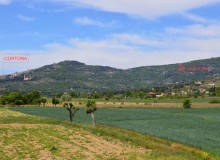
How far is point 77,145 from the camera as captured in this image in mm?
44406

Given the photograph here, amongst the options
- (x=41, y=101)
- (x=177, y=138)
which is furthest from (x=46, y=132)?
(x=41, y=101)

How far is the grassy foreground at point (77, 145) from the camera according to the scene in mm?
38594

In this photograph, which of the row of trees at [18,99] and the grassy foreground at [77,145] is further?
the row of trees at [18,99]

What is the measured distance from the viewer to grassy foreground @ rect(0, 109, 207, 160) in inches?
1519

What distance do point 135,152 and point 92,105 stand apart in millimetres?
27059

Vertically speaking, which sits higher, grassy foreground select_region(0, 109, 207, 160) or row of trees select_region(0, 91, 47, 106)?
row of trees select_region(0, 91, 47, 106)

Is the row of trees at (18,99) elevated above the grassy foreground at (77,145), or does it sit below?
above

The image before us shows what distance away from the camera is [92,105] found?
222 ft

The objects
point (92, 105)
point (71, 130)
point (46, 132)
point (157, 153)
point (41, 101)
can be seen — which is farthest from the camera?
point (41, 101)

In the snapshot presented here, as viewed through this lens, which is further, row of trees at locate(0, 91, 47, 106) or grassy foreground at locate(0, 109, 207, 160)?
row of trees at locate(0, 91, 47, 106)

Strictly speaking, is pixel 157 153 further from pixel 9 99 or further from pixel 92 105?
pixel 9 99

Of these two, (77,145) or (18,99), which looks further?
(18,99)

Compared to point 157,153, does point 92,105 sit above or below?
above

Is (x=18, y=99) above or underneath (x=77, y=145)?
above
